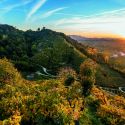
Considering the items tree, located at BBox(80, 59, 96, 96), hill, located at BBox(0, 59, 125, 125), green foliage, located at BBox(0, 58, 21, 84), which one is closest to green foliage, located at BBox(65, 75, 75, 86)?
hill, located at BBox(0, 59, 125, 125)

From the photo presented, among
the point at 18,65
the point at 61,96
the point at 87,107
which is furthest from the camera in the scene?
the point at 18,65

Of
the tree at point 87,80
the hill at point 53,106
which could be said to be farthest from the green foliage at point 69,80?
the tree at point 87,80

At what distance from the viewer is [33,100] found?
64688mm

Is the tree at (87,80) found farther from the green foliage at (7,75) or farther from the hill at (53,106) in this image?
the green foliage at (7,75)

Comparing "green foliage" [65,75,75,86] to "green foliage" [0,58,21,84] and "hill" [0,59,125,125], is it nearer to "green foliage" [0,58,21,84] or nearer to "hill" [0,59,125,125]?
"hill" [0,59,125,125]

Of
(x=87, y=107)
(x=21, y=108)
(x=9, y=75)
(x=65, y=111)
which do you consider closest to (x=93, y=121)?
(x=87, y=107)

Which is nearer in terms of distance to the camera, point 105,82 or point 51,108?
point 51,108

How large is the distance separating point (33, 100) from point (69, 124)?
882 cm

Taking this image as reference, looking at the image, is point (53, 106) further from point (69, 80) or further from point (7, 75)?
point (7, 75)

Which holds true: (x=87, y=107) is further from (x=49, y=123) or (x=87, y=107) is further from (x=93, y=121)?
(x=49, y=123)

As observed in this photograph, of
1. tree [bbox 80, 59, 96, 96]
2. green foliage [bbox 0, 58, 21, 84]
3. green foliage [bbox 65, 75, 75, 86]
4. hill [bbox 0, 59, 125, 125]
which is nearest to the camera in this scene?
hill [bbox 0, 59, 125, 125]

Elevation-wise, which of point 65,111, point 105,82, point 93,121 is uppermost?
point 65,111

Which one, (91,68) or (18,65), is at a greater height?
(91,68)

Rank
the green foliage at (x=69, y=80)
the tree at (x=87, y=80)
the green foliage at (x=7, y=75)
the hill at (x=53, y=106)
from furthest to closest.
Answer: the green foliage at (x=69, y=80) < the green foliage at (x=7, y=75) < the tree at (x=87, y=80) < the hill at (x=53, y=106)
